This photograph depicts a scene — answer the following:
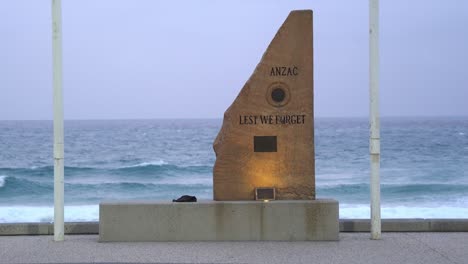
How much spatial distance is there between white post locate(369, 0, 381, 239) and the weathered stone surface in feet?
2.79

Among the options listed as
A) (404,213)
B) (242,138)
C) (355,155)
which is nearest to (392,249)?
(242,138)

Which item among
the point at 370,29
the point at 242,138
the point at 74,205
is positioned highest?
the point at 370,29

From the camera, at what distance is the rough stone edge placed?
1119cm

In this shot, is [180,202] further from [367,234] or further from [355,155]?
[355,155]

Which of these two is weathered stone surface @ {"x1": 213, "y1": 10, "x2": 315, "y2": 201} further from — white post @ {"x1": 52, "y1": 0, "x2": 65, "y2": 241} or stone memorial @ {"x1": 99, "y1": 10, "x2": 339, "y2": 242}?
white post @ {"x1": 52, "y1": 0, "x2": 65, "y2": 241}

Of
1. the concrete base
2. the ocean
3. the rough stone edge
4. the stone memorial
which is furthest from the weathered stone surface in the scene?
the ocean

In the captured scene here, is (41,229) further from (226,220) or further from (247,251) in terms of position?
(247,251)

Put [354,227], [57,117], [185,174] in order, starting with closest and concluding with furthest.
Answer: [57,117], [354,227], [185,174]

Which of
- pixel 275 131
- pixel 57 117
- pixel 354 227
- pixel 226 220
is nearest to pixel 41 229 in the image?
pixel 57 117

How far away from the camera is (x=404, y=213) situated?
23844 mm

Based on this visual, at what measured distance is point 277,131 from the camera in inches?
427

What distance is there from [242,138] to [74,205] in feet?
65.4

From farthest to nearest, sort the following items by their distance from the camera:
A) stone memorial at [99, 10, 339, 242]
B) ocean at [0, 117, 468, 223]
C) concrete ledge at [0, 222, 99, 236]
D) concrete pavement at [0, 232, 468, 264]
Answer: ocean at [0, 117, 468, 223], concrete ledge at [0, 222, 99, 236], stone memorial at [99, 10, 339, 242], concrete pavement at [0, 232, 468, 264]

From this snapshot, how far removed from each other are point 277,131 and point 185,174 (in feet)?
98.6
